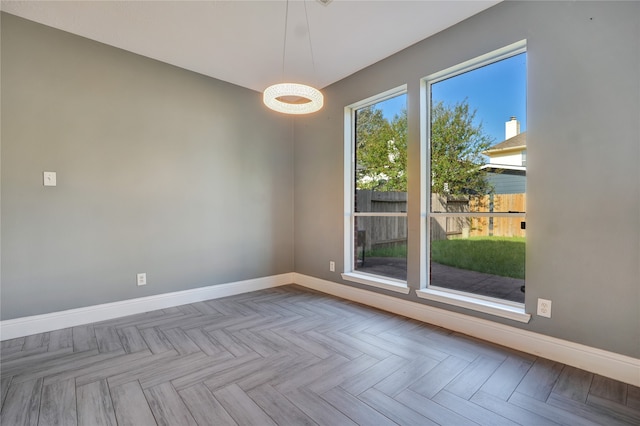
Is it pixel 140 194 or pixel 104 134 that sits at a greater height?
pixel 104 134

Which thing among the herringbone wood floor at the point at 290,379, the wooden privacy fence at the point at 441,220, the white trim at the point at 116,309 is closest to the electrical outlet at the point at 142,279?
the white trim at the point at 116,309

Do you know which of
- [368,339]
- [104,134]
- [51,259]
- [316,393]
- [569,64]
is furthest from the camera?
[104,134]

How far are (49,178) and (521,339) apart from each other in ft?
13.6

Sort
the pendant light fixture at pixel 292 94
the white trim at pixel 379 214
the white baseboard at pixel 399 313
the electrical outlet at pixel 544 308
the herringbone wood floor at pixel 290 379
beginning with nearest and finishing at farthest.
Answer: the herringbone wood floor at pixel 290 379 < the white baseboard at pixel 399 313 < the electrical outlet at pixel 544 308 < the pendant light fixture at pixel 292 94 < the white trim at pixel 379 214

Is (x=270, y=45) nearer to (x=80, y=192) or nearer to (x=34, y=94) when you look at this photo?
(x=34, y=94)

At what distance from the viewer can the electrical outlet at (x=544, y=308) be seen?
6.98 ft

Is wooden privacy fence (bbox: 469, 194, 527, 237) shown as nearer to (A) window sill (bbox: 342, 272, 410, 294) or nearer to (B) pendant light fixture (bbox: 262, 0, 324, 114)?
(A) window sill (bbox: 342, 272, 410, 294)

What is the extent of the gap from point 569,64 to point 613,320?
173cm

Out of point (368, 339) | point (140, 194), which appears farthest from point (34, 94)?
point (368, 339)

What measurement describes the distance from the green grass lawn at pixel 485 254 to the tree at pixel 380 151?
75 cm

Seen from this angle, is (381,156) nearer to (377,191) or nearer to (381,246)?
(377,191)

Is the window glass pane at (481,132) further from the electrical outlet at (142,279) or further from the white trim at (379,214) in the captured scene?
the electrical outlet at (142,279)

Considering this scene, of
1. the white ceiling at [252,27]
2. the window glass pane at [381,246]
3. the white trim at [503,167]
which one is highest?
the white ceiling at [252,27]

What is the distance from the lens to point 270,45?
293 centimetres
